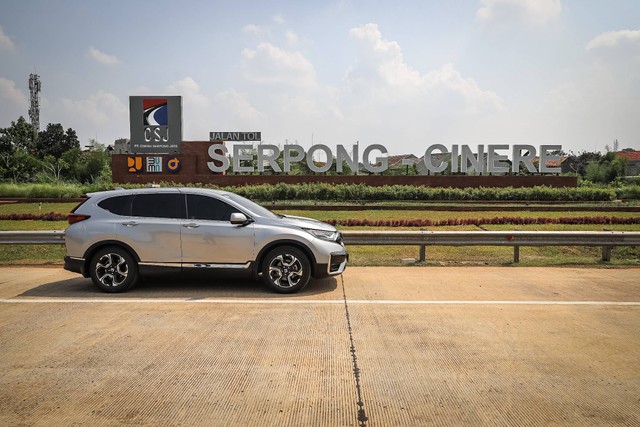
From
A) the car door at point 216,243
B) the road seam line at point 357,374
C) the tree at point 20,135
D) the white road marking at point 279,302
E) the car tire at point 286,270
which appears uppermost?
the tree at point 20,135

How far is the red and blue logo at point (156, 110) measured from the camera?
1581 inches

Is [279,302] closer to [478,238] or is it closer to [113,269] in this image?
[113,269]

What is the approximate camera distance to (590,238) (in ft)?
38.1

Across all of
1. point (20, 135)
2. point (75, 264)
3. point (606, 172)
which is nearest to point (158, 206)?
point (75, 264)

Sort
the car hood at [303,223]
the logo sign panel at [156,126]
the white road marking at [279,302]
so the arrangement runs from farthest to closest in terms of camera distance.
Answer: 1. the logo sign panel at [156,126]
2. the car hood at [303,223]
3. the white road marking at [279,302]

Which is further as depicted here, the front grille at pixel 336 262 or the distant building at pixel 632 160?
the distant building at pixel 632 160

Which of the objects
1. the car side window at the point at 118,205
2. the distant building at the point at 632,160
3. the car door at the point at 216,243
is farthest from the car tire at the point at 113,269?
the distant building at the point at 632,160

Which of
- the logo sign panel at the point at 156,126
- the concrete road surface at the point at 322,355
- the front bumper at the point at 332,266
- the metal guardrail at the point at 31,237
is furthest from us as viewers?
the logo sign panel at the point at 156,126

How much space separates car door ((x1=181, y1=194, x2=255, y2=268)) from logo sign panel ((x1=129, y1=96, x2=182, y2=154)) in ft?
110

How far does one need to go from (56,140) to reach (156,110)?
65437 millimetres

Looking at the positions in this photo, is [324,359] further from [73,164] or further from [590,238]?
[73,164]

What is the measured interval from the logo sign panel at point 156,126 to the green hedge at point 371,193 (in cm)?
556

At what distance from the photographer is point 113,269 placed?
27.3 feet

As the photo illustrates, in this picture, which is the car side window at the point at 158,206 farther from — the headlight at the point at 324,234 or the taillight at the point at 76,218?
the headlight at the point at 324,234
